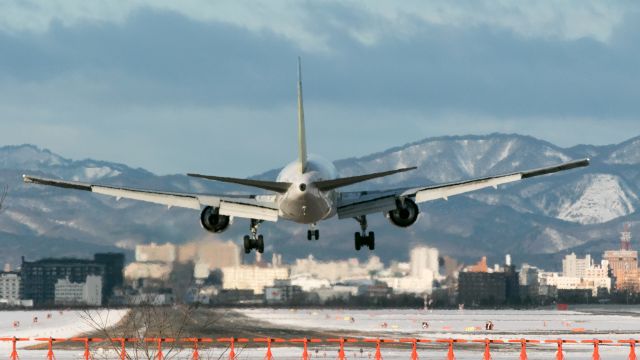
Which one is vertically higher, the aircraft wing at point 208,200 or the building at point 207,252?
the building at point 207,252

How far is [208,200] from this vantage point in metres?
77.9

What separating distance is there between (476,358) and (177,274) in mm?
72002

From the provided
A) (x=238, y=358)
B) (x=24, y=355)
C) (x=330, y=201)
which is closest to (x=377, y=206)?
(x=330, y=201)

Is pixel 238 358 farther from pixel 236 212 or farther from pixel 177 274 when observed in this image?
pixel 177 274

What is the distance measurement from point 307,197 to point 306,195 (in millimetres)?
133

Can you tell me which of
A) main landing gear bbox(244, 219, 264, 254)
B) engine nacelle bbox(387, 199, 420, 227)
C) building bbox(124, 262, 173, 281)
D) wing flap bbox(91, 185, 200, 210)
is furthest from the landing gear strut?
building bbox(124, 262, 173, 281)

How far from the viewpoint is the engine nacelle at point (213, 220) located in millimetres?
78312

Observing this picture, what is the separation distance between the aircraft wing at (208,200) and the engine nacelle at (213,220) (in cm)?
54

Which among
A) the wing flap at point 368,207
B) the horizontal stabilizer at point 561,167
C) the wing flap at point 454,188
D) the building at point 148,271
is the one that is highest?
the building at point 148,271

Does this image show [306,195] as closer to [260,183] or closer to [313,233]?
[260,183]

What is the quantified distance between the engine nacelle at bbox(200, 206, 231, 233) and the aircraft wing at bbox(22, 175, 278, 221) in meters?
0.54

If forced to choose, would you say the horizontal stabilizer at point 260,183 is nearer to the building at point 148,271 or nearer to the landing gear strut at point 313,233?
the landing gear strut at point 313,233

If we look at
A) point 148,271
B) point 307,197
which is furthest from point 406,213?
point 148,271

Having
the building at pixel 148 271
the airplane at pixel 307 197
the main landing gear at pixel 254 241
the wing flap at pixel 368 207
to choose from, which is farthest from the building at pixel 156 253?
the wing flap at pixel 368 207
